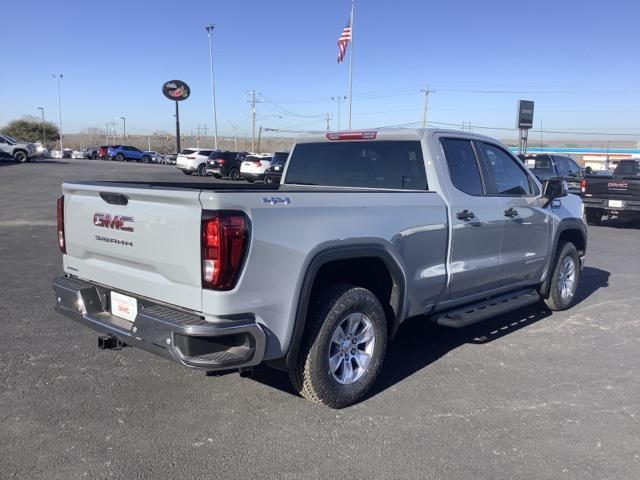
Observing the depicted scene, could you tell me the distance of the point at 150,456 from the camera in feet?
A: 10.6

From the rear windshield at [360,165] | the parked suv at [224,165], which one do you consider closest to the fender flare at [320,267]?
the rear windshield at [360,165]

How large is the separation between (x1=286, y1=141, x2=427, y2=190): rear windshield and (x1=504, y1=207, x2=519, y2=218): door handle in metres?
1.10

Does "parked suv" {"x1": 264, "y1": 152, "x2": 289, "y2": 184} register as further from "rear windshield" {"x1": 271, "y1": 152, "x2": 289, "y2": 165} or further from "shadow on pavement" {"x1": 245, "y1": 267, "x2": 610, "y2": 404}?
"shadow on pavement" {"x1": 245, "y1": 267, "x2": 610, "y2": 404}

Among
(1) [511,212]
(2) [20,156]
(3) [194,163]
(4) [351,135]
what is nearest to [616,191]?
(1) [511,212]

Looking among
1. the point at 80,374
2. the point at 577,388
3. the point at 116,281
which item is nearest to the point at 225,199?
the point at 116,281

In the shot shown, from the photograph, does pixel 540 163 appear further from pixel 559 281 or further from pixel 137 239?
pixel 137 239

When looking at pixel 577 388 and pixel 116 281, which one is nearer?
pixel 116 281

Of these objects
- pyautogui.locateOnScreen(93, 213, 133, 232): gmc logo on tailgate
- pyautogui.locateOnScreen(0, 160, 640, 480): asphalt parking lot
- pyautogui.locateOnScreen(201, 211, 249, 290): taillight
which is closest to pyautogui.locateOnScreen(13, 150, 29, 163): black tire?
pyautogui.locateOnScreen(0, 160, 640, 480): asphalt parking lot

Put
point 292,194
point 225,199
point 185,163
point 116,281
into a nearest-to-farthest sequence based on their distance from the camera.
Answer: point 225,199, point 292,194, point 116,281, point 185,163

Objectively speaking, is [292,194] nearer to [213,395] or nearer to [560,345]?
[213,395]

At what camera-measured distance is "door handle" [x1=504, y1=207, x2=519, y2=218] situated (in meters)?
5.32

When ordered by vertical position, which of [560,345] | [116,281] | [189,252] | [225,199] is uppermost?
[225,199]

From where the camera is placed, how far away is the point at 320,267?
369 centimetres

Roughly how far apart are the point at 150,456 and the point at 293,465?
82 centimetres
